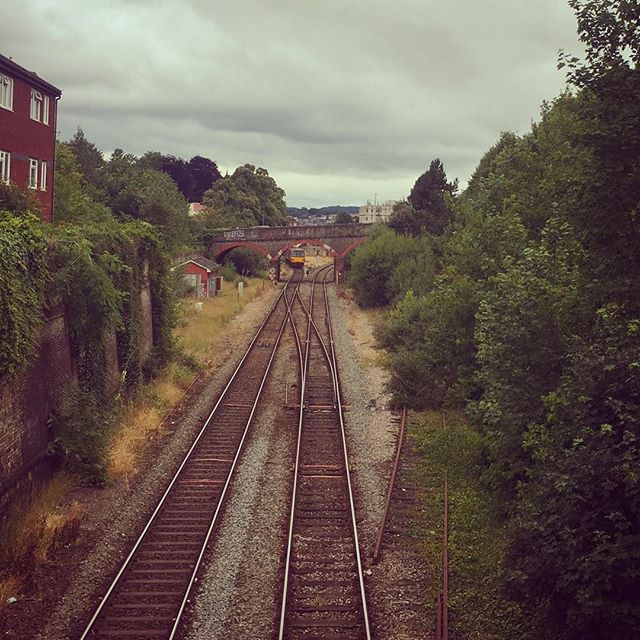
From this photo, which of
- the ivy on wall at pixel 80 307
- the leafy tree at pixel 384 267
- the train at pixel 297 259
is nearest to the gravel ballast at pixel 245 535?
the ivy on wall at pixel 80 307

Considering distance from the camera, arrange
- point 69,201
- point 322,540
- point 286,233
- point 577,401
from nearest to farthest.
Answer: point 577,401 → point 322,540 → point 69,201 → point 286,233

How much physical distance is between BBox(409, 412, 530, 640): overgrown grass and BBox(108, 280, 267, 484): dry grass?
656 cm

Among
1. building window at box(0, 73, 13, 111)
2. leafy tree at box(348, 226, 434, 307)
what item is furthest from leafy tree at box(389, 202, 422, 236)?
building window at box(0, 73, 13, 111)

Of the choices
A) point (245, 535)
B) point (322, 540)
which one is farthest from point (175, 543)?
point (322, 540)

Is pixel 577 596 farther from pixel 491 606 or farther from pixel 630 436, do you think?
pixel 491 606

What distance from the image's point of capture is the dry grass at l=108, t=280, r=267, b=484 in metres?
15.8

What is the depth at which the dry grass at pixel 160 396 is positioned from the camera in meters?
15.8

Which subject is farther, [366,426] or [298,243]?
[298,243]

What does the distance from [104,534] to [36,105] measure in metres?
20.9

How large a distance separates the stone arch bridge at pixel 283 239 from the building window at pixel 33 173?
39.0 meters

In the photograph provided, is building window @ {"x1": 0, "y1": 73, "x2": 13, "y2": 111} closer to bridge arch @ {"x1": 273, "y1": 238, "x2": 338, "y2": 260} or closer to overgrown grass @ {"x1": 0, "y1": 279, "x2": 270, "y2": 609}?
overgrown grass @ {"x1": 0, "y1": 279, "x2": 270, "y2": 609}

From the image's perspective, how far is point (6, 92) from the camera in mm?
24938

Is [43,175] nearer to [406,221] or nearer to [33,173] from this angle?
[33,173]

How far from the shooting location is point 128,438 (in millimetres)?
17016
